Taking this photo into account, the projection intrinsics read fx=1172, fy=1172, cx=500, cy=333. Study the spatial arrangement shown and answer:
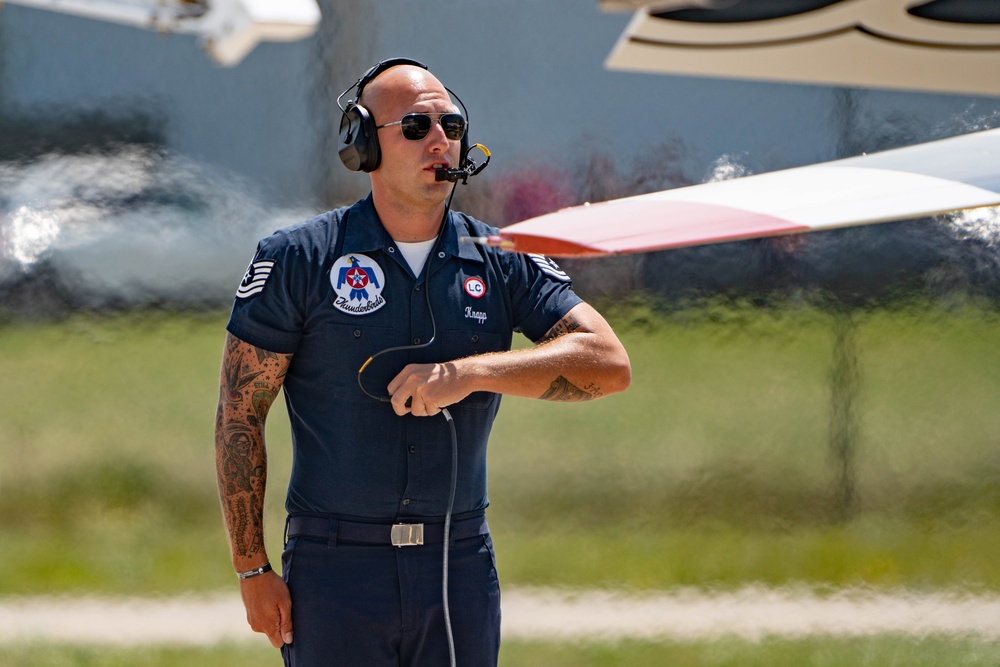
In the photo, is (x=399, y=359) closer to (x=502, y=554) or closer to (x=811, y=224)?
(x=811, y=224)

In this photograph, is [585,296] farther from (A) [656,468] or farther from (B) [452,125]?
(B) [452,125]

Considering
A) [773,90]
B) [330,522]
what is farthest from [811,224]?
[773,90]

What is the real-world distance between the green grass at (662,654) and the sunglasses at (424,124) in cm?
191

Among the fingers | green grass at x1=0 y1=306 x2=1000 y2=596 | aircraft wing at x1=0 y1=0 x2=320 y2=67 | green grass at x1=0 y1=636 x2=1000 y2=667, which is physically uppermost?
aircraft wing at x1=0 y1=0 x2=320 y2=67

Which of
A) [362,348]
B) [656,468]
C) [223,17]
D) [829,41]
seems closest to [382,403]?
[362,348]

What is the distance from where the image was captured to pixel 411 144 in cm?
190

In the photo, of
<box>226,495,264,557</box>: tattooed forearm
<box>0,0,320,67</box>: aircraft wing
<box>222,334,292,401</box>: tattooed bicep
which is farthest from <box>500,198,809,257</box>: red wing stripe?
<box>0,0,320,67</box>: aircraft wing

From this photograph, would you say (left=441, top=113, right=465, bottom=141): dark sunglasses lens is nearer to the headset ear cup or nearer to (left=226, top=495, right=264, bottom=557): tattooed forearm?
the headset ear cup

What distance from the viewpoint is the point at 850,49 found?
5.60ft

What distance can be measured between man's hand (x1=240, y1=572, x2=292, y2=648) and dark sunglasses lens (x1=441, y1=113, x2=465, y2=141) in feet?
2.49

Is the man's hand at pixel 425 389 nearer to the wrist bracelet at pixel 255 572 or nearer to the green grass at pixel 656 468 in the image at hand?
the wrist bracelet at pixel 255 572

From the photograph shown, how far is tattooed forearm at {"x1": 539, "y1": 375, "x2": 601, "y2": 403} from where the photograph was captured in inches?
73.0

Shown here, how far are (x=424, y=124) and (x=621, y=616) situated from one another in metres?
1.96

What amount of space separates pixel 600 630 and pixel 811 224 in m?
2.10
